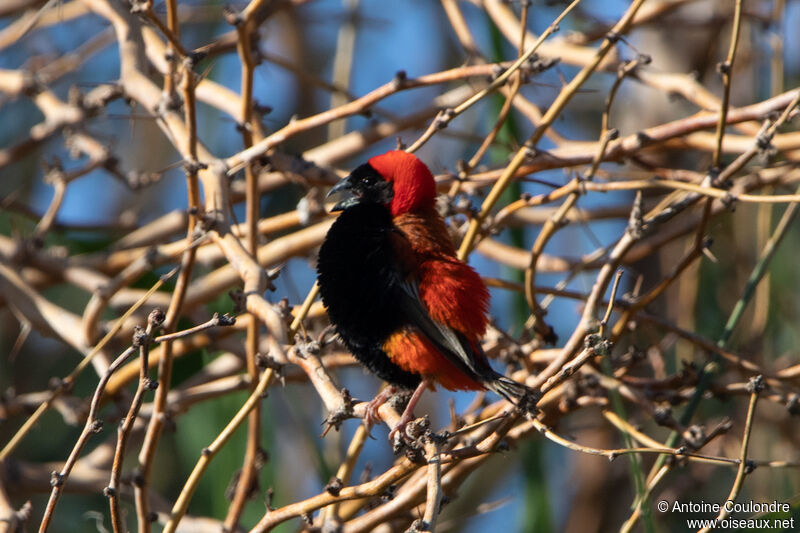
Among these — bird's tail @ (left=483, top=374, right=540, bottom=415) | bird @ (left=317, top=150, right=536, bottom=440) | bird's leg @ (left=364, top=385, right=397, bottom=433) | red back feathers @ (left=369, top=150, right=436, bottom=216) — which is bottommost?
bird's tail @ (left=483, top=374, right=540, bottom=415)

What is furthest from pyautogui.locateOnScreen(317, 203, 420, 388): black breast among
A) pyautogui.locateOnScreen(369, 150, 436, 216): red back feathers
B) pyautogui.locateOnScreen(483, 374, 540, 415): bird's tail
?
pyautogui.locateOnScreen(483, 374, 540, 415): bird's tail

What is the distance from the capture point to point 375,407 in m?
2.26

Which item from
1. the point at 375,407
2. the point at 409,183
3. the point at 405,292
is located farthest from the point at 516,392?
the point at 409,183

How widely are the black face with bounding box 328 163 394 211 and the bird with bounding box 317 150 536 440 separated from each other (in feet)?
0.09

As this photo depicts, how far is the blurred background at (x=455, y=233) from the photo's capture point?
2979mm

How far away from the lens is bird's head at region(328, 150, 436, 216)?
2672mm

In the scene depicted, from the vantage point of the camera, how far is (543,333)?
2.72 meters

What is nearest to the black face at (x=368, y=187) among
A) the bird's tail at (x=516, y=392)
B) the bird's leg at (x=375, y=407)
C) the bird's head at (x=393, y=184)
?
the bird's head at (x=393, y=184)

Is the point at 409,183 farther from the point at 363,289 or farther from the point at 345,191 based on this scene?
the point at 363,289

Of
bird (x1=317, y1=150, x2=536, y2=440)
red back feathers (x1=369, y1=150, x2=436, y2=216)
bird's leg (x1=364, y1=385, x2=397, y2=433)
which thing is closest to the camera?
bird's leg (x1=364, y1=385, x2=397, y2=433)

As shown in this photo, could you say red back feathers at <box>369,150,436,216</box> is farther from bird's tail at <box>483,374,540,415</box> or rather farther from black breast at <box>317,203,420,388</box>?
bird's tail at <box>483,374,540,415</box>

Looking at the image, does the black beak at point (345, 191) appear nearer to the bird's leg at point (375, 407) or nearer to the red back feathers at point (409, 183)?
the red back feathers at point (409, 183)

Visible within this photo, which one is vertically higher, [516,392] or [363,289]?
[363,289]

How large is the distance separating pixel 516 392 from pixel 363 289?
0.67m
